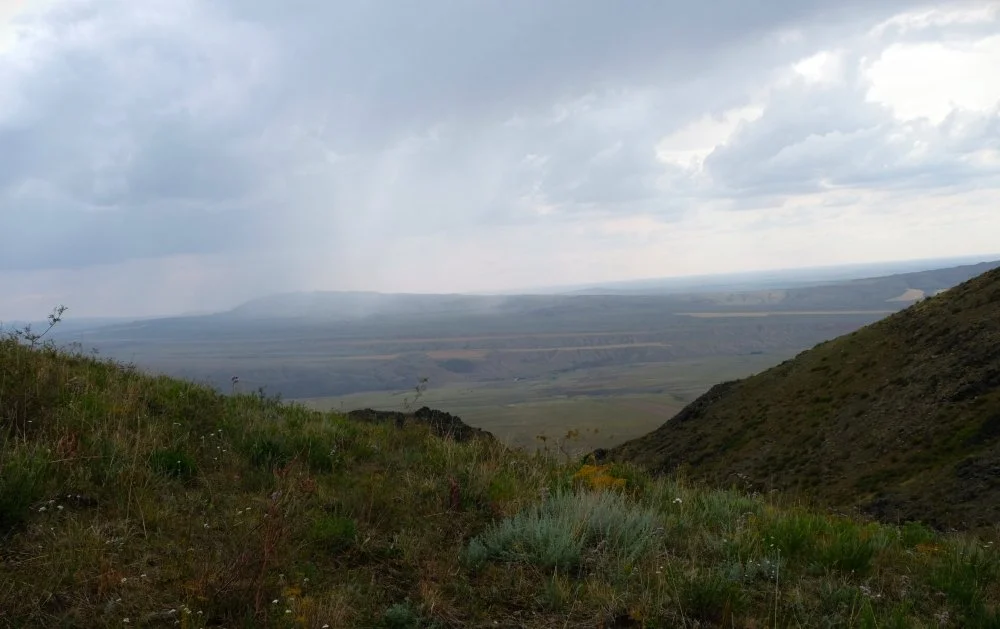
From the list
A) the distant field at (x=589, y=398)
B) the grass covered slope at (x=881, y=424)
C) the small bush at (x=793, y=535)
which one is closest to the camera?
the small bush at (x=793, y=535)

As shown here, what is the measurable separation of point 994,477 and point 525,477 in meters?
11.1

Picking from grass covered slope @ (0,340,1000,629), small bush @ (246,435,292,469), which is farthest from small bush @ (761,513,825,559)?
small bush @ (246,435,292,469)

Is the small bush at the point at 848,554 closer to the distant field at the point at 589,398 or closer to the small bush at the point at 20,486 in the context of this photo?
the small bush at the point at 20,486

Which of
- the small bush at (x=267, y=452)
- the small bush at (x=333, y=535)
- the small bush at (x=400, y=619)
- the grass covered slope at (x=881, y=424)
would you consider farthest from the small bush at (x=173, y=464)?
the grass covered slope at (x=881, y=424)

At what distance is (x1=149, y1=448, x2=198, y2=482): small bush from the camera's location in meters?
4.75

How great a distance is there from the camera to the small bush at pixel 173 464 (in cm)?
475

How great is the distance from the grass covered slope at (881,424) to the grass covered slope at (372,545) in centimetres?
692

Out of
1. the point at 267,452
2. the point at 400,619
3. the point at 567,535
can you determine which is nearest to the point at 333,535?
the point at 400,619

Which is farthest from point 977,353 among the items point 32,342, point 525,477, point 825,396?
point 32,342

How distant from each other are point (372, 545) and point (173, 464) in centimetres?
194

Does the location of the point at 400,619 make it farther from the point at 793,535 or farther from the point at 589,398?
the point at 589,398

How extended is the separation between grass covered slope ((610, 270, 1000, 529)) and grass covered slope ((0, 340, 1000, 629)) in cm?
692

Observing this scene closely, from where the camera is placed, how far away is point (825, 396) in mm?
21938

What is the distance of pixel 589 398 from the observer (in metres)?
80.9
